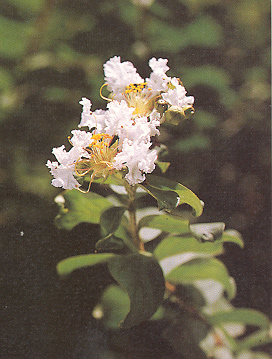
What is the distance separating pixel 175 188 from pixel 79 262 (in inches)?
15.6

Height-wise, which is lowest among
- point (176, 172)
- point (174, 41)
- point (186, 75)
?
point (176, 172)

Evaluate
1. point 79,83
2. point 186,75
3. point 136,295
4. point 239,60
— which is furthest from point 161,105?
point 239,60

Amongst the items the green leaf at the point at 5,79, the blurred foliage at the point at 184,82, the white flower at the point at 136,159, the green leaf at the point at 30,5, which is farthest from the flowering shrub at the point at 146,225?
the green leaf at the point at 30,5

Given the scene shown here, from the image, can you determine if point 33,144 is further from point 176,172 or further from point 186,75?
point 186,75

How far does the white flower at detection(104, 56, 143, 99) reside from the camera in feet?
3.15

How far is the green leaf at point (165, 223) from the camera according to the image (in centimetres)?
100

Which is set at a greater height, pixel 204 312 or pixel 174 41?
pixel 174 41

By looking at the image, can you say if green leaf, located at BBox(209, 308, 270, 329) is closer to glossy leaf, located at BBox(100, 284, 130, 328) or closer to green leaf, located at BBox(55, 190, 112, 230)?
glossy leaf, located at BBox(100, 284, 130, 328)

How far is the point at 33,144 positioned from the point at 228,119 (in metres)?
0.85

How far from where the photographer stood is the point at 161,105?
860mm

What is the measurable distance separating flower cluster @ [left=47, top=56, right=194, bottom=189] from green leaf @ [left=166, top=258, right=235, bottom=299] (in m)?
0.45

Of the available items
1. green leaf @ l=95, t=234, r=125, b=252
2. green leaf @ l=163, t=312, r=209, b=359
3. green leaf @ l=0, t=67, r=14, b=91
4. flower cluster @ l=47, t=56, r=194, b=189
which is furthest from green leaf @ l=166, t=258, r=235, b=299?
green leaf @ l=0, t=67, r=14, b=91

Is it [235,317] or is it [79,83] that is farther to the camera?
[79,83]

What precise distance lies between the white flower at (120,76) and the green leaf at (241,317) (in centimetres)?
78
